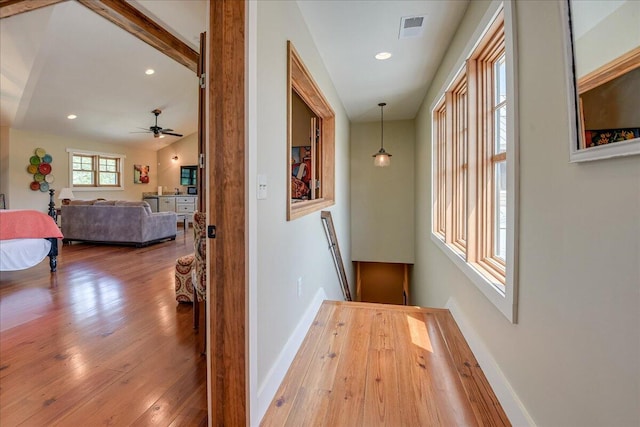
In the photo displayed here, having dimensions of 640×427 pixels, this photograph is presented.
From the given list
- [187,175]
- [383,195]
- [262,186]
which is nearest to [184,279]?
[262,186]

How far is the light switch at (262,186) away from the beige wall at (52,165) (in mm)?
7951

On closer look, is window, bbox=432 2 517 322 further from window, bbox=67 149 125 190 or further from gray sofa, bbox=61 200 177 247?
window, bbox=67 149 125 190

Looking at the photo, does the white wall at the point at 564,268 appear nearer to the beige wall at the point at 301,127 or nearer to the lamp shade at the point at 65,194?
the beige wall at the point at 301,127

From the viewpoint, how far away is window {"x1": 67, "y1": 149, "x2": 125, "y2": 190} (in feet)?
25.6

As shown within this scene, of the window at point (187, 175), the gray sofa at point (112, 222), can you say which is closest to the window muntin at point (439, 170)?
the gray sofa at point (112, 222)

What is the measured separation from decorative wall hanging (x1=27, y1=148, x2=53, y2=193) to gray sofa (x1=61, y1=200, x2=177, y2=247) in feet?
5.43

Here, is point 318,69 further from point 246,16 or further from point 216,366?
point 216,366

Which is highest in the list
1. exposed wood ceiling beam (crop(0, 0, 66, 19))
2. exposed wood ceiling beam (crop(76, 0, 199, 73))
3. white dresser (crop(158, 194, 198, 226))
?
exposed wood ceiling beam (crop(0, 0, 66, 19))

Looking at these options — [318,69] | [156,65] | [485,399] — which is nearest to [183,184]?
[156,65]

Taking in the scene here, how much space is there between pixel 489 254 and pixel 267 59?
1.92m

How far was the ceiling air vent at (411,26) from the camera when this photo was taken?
2322 millimetres

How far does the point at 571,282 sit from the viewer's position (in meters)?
1.03

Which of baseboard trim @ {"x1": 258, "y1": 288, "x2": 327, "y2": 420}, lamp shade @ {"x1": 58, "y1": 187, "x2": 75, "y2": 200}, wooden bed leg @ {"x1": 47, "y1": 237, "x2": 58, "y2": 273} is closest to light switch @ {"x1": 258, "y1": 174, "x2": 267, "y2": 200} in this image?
baseboard trim @ {"x1": 258, "y1": 288, "x2": 327, "y2": 420}

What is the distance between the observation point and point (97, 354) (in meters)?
2.09
